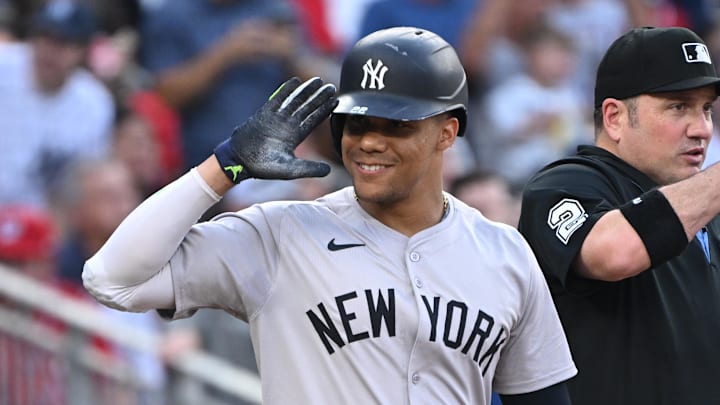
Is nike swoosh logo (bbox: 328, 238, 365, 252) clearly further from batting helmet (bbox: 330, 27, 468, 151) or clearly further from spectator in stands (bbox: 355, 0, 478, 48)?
spectator in stands (bbox: 355, 0, 478, 48)

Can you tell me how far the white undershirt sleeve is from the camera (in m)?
3.13

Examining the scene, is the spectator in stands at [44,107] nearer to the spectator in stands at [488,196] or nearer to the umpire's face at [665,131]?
the spectator in stands at [488,196]

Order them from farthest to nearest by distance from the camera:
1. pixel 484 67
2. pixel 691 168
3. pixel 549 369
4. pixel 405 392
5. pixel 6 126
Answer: pixel 484 67
pixel 6 126
pixel 691 168
pixel 549 369
pixel 405 392

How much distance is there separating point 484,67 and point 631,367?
5.10 metres

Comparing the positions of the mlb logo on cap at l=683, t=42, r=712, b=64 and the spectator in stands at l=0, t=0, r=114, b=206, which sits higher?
the mlb logo on cap at l=683, t=42, r=712, b=64

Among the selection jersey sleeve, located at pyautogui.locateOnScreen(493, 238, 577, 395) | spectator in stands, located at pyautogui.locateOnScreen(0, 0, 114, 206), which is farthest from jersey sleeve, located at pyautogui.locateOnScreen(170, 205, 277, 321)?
spectator in stands, located at pyautogui.locateOnScreen(0, 0, 114, 206)

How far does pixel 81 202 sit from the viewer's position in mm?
6703

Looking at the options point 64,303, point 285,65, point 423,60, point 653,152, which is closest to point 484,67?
point 285,65

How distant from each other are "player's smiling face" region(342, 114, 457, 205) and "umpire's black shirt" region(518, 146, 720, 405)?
521 mm

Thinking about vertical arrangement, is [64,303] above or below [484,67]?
below

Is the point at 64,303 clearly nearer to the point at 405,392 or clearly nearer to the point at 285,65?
the point at 285,65

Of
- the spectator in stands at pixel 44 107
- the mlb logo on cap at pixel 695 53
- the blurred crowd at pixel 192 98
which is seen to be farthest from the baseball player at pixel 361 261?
the spectator in stands at pixel 44 107

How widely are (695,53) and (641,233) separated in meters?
0.63

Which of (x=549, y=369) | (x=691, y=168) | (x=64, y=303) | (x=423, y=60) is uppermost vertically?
(x=423, y=60)
